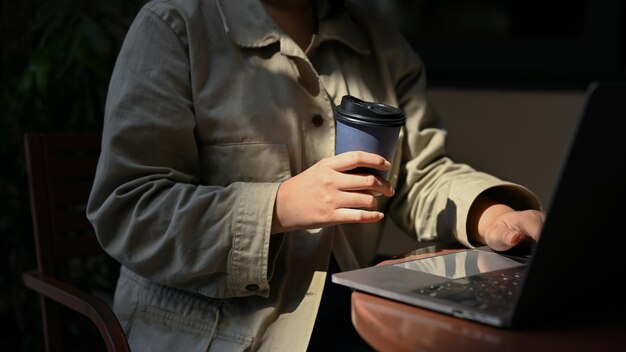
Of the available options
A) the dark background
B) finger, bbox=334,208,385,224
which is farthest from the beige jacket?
the dark background

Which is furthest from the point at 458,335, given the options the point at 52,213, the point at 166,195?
the point at 52,213

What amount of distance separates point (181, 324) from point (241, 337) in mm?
110

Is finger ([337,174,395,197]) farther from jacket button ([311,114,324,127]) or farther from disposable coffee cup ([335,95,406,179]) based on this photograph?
jacket button ([311,114,324,127])

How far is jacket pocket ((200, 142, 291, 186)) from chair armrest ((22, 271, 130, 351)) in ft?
0.89

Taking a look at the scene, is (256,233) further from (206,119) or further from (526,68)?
(526,68)

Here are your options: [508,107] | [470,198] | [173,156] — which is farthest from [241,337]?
[508,107]

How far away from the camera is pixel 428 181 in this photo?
5.06 feet

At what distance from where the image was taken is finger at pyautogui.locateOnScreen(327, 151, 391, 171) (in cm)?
104

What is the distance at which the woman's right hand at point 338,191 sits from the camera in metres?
1.05

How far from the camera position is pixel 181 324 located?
4.27ft

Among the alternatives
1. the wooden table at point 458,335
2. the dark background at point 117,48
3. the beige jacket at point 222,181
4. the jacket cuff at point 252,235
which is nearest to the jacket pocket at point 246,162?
the beige jacket at point 222,181

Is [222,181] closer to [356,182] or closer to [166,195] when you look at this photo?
[166,195]

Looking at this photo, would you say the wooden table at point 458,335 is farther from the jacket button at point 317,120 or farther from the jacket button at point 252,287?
the jacket button at point 317,120

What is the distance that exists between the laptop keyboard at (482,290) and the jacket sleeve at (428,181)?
0.97 feet
